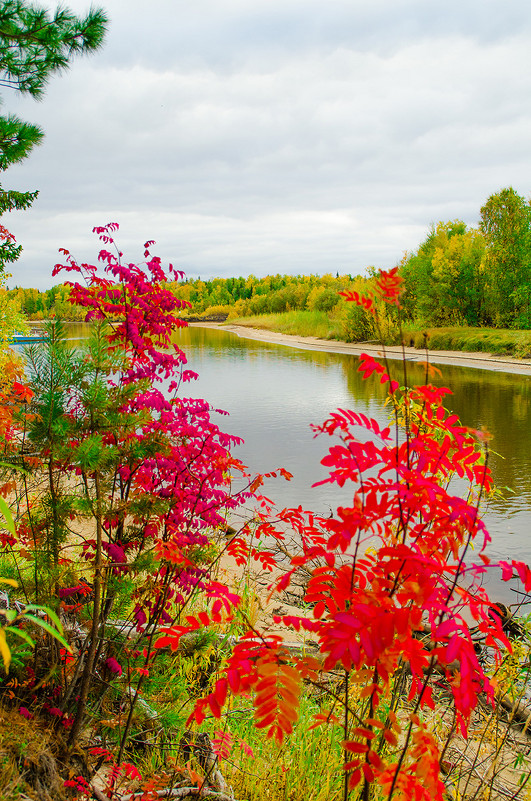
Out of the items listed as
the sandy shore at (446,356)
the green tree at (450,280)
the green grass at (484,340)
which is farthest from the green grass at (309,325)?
the green grass at (484,340)

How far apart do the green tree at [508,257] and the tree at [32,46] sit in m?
20.3

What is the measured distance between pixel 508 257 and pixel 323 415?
17.2 meters

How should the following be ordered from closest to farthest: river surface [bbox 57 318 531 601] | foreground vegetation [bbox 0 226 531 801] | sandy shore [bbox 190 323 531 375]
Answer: foreground vegetation [bbox 0 226 531 801] → river surface [bbox 57 318 531 601] → sandy shore [bbox 190 323 531 375]

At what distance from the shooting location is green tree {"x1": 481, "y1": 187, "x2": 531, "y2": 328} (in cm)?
2377

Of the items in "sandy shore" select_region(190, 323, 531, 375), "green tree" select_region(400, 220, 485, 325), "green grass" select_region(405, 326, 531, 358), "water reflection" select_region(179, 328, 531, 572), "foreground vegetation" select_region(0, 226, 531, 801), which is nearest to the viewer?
"foreground vegetation" select_region(0, 226, 531, 801)

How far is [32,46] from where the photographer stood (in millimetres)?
8219

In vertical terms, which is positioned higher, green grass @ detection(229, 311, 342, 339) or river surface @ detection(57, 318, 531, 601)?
green grass @ detection(229, 311, 342, 339)

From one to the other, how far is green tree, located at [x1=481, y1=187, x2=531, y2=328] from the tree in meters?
Result: 20.3

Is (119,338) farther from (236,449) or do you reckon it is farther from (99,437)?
(236,449)

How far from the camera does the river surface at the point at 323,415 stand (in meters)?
6.89

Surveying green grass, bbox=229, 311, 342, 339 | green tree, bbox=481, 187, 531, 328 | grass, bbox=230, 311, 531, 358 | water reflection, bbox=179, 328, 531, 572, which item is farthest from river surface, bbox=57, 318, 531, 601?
green grass, bbox=229, 311, 342, 339

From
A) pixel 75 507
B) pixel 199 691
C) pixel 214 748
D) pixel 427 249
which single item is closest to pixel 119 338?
pixel 75 507

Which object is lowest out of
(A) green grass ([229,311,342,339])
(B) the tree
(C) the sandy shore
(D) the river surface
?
(D) the river surface

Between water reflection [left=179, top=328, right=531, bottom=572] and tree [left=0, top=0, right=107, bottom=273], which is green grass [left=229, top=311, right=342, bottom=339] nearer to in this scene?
water reflection [left=179, top=328, right=531, bottom=572]
